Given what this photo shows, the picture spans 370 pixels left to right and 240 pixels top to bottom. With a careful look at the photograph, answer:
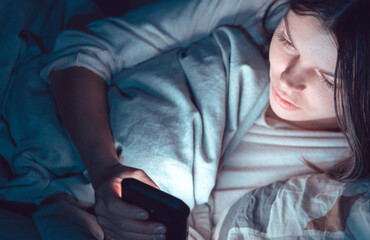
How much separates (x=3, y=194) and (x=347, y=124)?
2.58 ft

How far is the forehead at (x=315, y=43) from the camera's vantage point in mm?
634

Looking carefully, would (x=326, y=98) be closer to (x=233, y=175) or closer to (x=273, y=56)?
(x=273, y=56)

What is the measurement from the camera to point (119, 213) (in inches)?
24.4

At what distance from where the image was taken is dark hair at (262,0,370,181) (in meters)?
0.62

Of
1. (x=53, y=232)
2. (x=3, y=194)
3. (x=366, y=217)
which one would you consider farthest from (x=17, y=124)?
(x=366, y=217)

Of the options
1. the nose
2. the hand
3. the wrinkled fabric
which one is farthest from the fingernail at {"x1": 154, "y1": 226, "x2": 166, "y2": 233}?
the nose

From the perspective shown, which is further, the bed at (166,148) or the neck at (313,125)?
the neck at (313,125)

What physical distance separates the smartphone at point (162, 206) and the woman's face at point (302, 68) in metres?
0.35

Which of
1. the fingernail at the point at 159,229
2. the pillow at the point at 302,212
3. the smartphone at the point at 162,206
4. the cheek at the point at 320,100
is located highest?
the cheek at the point at 320,100

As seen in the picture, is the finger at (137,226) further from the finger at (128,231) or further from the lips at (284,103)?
the lips at (284,103)

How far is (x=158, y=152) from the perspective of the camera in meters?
0.74

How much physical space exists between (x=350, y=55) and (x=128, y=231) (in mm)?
523

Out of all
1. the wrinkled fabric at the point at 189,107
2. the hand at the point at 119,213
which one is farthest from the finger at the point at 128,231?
the wrinkled fabric at the point at 189,107

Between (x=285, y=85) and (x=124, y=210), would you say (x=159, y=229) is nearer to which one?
(x=124, y=210)
